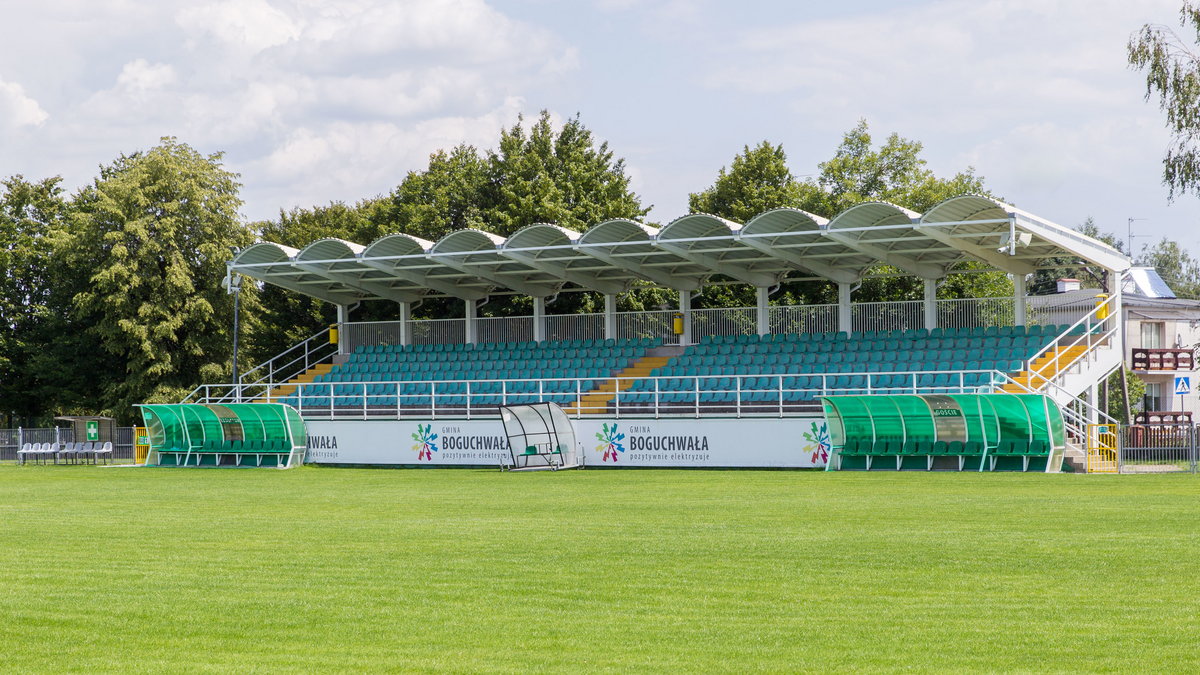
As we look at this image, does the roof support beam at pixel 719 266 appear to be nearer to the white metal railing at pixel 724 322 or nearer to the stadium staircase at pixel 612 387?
the white metal railing at pixel 724 322

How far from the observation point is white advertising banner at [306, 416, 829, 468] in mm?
31125

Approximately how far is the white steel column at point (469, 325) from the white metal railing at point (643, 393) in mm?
3965

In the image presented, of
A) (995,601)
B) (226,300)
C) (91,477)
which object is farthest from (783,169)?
(995,601)

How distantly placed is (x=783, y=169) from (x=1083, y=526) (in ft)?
127

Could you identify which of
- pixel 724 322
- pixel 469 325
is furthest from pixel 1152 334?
pixel 469 325

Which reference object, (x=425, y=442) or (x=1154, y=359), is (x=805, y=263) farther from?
(x=1154, y=359)

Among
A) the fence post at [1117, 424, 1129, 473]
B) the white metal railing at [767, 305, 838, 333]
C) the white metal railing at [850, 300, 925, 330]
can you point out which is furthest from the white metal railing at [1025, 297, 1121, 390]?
the white metal railing at [767, 305, 838, 333]

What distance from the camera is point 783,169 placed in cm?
5272

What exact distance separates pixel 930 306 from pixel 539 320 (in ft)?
41.0

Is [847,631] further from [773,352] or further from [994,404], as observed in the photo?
[773,352]

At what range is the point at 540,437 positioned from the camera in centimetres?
3272

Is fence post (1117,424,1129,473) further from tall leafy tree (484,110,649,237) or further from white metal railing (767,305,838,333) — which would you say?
tall leafy tree (484,110,649,237)

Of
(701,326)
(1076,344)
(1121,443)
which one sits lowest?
(1121,443)

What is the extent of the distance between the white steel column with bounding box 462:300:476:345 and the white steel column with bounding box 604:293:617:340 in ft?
→ 15.5
